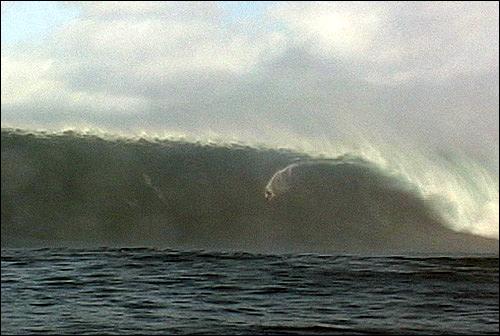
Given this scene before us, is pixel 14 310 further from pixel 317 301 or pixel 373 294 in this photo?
pixel 373 294

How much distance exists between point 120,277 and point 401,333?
66.5 feet

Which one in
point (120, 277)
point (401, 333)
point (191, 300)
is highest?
point (120, 277)

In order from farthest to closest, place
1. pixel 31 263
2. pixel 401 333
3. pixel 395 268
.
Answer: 1. pixel 395 268
2. pixel 31 263
3. pixel 401 333

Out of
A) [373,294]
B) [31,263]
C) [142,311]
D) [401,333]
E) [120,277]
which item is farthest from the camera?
[31,263]

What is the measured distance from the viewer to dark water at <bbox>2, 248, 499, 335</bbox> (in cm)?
2786

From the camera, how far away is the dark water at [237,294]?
91.4 feet

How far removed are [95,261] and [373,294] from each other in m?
20.4

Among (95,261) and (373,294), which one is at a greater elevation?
(95,261)

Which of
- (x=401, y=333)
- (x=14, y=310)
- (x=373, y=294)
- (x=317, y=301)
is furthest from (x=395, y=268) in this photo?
(x=14, y=310)

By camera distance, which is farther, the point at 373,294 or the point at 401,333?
the point at 373,294

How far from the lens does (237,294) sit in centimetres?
3712

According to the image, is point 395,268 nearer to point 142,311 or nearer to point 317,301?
point 317,301

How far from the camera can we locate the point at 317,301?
35625mm

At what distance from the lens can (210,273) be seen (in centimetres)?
4709
